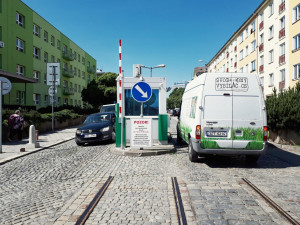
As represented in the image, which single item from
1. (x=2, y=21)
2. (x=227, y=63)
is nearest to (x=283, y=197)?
(x=2, y=21)

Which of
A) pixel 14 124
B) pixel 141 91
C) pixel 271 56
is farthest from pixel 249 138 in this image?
pixel 271 56

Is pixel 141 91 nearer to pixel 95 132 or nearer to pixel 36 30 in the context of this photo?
pixel 95 132

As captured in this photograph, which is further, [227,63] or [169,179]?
[227,63]

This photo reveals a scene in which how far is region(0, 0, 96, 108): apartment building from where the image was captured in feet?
89.0

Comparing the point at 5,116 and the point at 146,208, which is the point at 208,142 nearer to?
the point at 146,208

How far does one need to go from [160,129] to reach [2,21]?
23.3 meters

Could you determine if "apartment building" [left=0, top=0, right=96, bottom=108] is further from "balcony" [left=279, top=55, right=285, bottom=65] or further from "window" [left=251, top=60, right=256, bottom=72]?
"window" [left=251, top=60, right=256, bottom=72]

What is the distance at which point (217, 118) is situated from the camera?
727 centimetres

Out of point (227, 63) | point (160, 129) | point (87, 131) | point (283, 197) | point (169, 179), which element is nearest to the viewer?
point (283, 197)

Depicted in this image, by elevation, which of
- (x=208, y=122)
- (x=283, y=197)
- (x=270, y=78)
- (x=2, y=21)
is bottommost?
(x=283, y=197)

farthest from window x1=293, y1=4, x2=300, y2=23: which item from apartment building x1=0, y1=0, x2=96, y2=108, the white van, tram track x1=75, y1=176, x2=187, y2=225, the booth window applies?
tram track x1=75, y1=176, x2=187, y2=225

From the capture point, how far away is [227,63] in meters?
52.4

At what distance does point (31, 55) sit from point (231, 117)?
101 ft

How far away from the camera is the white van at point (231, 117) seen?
7.19 m
